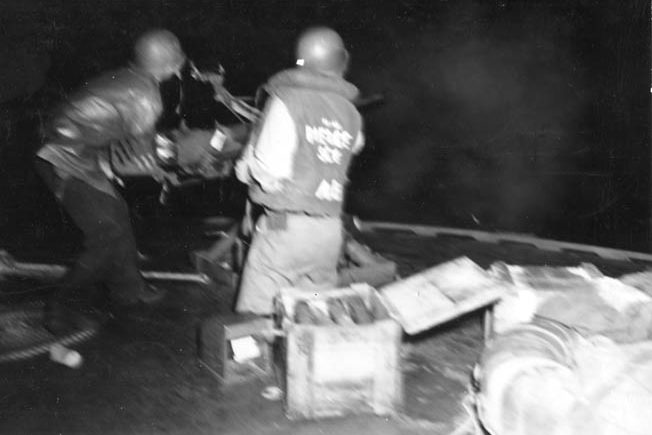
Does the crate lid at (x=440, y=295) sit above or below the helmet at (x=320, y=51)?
below

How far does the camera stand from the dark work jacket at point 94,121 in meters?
4.33

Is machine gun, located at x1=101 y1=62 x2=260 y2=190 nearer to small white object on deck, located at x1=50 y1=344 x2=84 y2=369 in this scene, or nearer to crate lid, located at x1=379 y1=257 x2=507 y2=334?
small white object on deck, located at x1=50 y1=344 x2=84 y2=369

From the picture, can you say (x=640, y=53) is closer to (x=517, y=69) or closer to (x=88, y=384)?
(x=517, y=69)

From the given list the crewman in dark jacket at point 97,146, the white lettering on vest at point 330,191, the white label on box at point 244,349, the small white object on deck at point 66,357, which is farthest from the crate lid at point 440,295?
the crewman in dark jacket at point 97,146

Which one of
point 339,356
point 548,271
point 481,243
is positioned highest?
point 548,271

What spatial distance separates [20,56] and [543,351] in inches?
372

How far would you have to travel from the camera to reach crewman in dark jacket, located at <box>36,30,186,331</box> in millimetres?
4348

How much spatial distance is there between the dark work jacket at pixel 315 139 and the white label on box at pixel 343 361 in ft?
3.07

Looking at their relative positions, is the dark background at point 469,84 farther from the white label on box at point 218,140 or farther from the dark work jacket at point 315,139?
the dark work jacket at point 315,139

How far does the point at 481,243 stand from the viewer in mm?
7680

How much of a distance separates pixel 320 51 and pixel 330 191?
2.89 ft

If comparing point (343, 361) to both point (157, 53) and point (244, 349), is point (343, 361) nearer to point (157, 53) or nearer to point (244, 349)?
point (244, 349)

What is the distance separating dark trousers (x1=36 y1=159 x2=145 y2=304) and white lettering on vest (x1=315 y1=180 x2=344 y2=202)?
5.91 ft

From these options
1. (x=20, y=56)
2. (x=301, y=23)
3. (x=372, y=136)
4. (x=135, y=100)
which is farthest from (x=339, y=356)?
(x=372, y=136)
